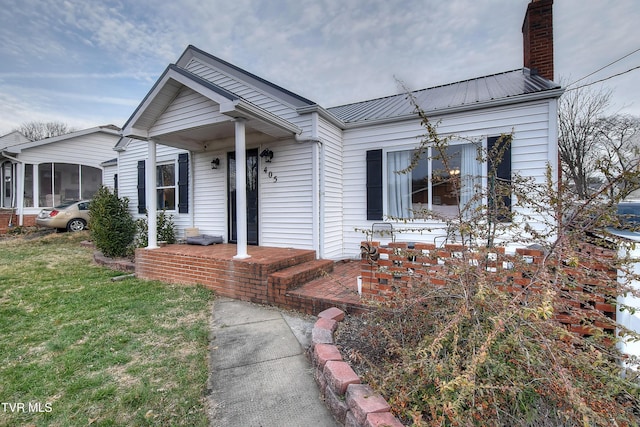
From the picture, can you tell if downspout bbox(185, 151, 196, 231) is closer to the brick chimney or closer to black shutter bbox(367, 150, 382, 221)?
black shutter bbox(367, 150, 382, 221)

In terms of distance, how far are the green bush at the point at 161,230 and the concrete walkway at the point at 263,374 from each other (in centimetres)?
454

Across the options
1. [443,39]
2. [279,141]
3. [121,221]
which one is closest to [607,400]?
[279,141]

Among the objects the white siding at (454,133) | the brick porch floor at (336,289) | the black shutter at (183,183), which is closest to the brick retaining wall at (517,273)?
the brick porch floor at (336,289)

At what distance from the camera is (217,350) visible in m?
2.85

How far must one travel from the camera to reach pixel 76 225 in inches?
463

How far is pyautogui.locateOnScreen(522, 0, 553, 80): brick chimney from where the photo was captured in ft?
20.0

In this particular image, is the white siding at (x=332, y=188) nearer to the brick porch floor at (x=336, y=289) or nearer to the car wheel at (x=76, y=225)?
the brick porch floor at (x=336, y=289)

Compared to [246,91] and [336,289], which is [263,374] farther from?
[246,91]

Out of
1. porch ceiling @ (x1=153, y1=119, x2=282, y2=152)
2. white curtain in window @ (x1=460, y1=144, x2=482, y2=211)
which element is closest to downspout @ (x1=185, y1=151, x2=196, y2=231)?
porch ceiling @ (x1=153, y1=119, x2=282, y2=152)

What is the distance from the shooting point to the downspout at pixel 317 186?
Answer: 565 centimetres

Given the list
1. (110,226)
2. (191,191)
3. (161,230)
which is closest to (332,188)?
(191,191)

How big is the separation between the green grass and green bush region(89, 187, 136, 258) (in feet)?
5.71

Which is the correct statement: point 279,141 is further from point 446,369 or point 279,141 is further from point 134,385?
point 446,369

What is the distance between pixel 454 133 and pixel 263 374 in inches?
203
